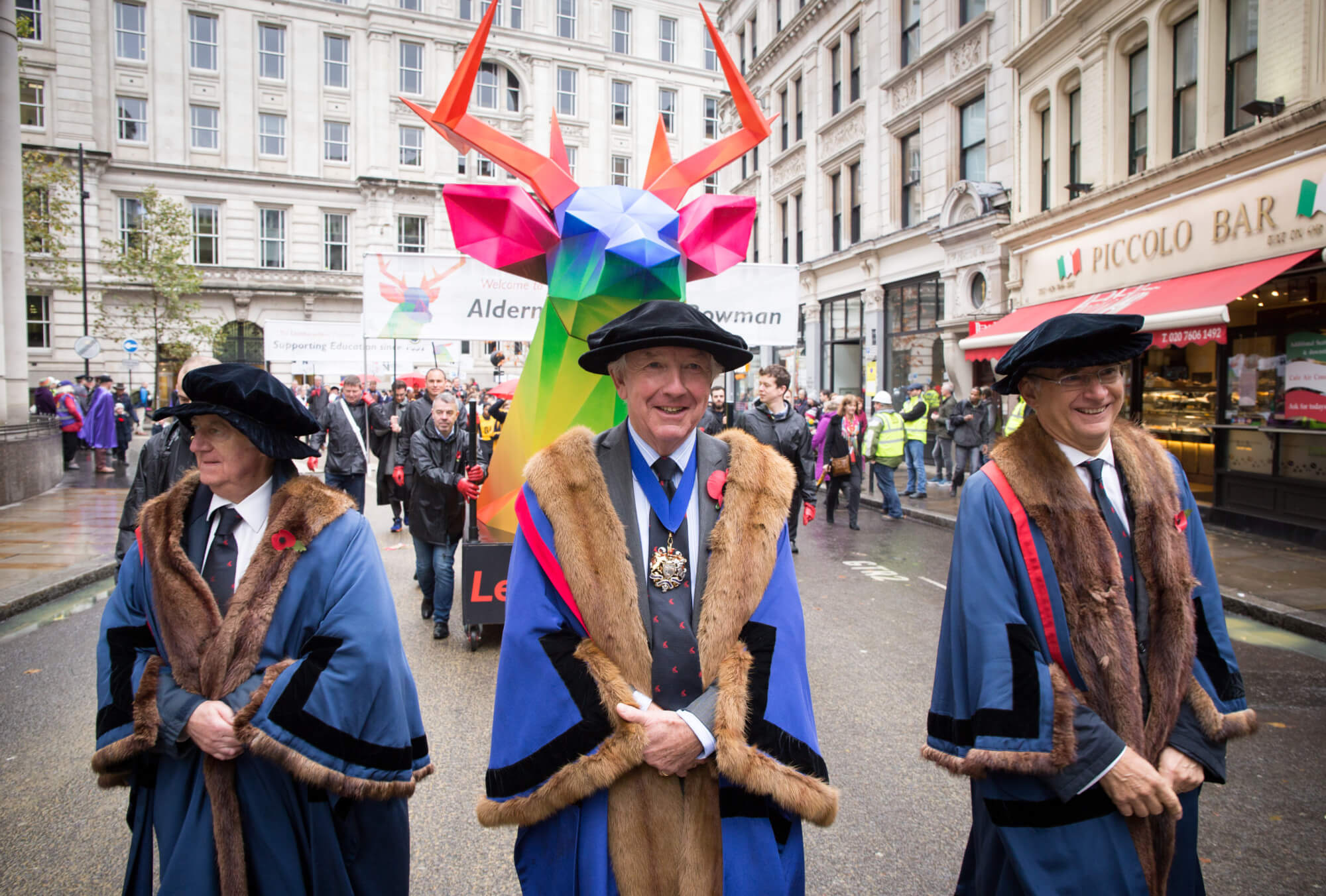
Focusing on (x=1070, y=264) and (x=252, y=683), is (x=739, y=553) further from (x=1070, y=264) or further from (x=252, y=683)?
(x=1070, y=264)

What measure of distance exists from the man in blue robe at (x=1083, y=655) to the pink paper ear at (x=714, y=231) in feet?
9.42

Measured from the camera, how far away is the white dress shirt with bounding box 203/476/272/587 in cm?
231

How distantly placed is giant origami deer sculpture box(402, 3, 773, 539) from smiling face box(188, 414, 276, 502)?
2.65m

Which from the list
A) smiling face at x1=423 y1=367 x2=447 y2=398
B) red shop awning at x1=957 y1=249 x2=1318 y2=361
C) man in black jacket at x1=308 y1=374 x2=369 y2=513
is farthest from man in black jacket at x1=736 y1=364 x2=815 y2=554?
smiling face at x1=423 y1=367 x2=447 y2=398

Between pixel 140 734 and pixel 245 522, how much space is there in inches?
23.3

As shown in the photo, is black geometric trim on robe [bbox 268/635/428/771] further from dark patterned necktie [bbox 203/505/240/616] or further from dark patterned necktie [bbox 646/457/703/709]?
dark patterned necktie [bbox 646/457/703/709]

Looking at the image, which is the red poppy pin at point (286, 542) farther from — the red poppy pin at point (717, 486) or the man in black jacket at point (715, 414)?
the man in black jacket at point (715, 414)

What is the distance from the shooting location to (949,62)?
17.3 meters

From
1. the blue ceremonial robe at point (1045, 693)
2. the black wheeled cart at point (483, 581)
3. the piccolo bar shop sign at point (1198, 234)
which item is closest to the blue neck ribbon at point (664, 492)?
the blue ceremonial robe at point (1045, 693)

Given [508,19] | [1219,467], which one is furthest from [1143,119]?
[508,19]

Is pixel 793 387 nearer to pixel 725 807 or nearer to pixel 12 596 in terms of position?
pixel 12 596

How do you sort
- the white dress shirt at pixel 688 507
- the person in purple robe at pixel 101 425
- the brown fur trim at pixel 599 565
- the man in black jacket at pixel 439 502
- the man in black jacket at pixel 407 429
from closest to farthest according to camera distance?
the brown fur trim at pixel 599 565 → the white dress shirt at pixel 688 507 → the man in black jacket at pixel 439 502 → the man in black jacket at pixel 407 429 → the person in purple robe at pixel 101 425

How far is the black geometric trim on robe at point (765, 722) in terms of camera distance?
1981mm

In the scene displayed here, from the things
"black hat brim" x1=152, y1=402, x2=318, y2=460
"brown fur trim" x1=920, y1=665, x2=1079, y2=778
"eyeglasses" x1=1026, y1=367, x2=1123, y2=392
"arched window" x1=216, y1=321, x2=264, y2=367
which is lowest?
"brown fur trim" x1=920, y1=665, x2=1079, y2=778
